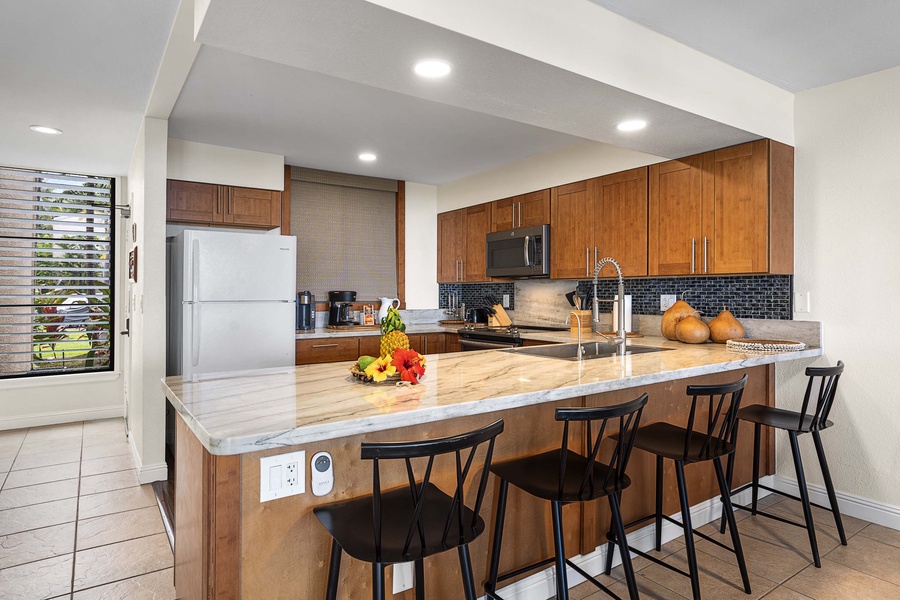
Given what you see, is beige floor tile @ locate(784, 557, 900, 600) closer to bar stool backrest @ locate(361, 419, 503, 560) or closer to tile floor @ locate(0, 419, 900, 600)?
tile floor @ locate(0, 419, 900, 600)

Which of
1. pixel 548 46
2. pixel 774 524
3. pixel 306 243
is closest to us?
pixel 548 46

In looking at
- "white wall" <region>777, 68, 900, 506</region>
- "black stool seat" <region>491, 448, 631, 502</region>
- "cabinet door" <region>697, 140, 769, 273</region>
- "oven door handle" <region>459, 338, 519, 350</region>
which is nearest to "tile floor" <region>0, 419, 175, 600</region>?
"black stool seat" <region>491, 448, 631, 502</region>

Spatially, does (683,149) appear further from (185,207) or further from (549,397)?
(185,207)

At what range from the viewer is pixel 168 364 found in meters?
3.92

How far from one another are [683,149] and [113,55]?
3.12 metres

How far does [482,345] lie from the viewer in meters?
4.28

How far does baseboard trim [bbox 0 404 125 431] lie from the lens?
460 cm

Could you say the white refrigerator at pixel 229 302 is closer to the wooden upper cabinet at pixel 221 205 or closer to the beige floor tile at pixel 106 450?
the wooden upper cabinet at pixel 221 205

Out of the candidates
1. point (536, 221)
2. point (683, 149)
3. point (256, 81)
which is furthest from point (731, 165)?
point (256, 81)

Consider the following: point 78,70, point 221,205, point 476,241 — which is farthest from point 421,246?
point 78,70

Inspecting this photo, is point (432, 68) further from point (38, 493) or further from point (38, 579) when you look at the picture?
point (38, 493)

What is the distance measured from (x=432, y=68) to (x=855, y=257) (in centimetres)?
253

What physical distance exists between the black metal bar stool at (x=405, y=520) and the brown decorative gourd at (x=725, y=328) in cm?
233

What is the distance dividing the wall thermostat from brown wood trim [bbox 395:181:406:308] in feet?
12.7
